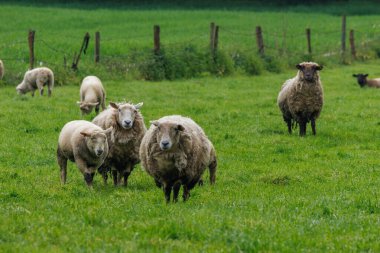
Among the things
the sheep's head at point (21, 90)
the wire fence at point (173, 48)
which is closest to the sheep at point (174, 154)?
the sheep's head at point (21, 90)

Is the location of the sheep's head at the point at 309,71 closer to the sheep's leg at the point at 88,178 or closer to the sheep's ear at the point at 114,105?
the sheep's ear at the point at 114,105

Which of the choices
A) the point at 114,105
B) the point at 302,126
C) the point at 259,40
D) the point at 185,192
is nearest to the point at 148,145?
the point at 185,192

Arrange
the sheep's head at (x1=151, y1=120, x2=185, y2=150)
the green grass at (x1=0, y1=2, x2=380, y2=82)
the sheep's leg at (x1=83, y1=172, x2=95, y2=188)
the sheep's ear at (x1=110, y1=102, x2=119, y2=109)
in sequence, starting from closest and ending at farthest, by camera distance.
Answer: the sheep's head at (x1=151, y1=120, x2=185, y2=150), the sheep's leg at (x1=83, y1=172, x2=95, y2=188), the sheep's ear at (x1=110, y1=102, x2=119, y2=109), the green grass at (x1=0, y1=2, x2=380, y2=82)

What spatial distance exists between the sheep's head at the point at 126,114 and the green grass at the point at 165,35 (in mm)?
15569

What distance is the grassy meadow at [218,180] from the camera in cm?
781

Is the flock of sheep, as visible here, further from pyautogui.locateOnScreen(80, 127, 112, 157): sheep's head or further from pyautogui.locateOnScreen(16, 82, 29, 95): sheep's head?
pyautogui.locateOnScreen(16, 82, 29, 95): sheep's head

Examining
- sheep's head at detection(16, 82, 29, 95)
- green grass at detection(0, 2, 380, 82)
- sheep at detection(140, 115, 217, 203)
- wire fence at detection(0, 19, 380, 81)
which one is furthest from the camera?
green grass at detection(0, 2, 380, 82)

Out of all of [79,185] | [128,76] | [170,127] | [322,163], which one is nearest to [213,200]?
[170,127]

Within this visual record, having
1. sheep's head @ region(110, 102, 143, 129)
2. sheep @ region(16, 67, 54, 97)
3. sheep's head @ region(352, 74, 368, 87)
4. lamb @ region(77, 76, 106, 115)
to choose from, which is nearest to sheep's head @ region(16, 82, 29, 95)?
sheep @ region(16, 67, 54, 97)

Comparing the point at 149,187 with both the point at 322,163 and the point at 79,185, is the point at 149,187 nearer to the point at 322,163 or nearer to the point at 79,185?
the point at 79,185

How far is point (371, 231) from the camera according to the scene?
8.38 meters

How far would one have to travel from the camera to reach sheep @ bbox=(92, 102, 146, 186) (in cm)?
1252

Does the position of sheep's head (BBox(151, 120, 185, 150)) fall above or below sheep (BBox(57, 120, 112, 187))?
above

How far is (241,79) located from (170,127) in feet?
67.2
